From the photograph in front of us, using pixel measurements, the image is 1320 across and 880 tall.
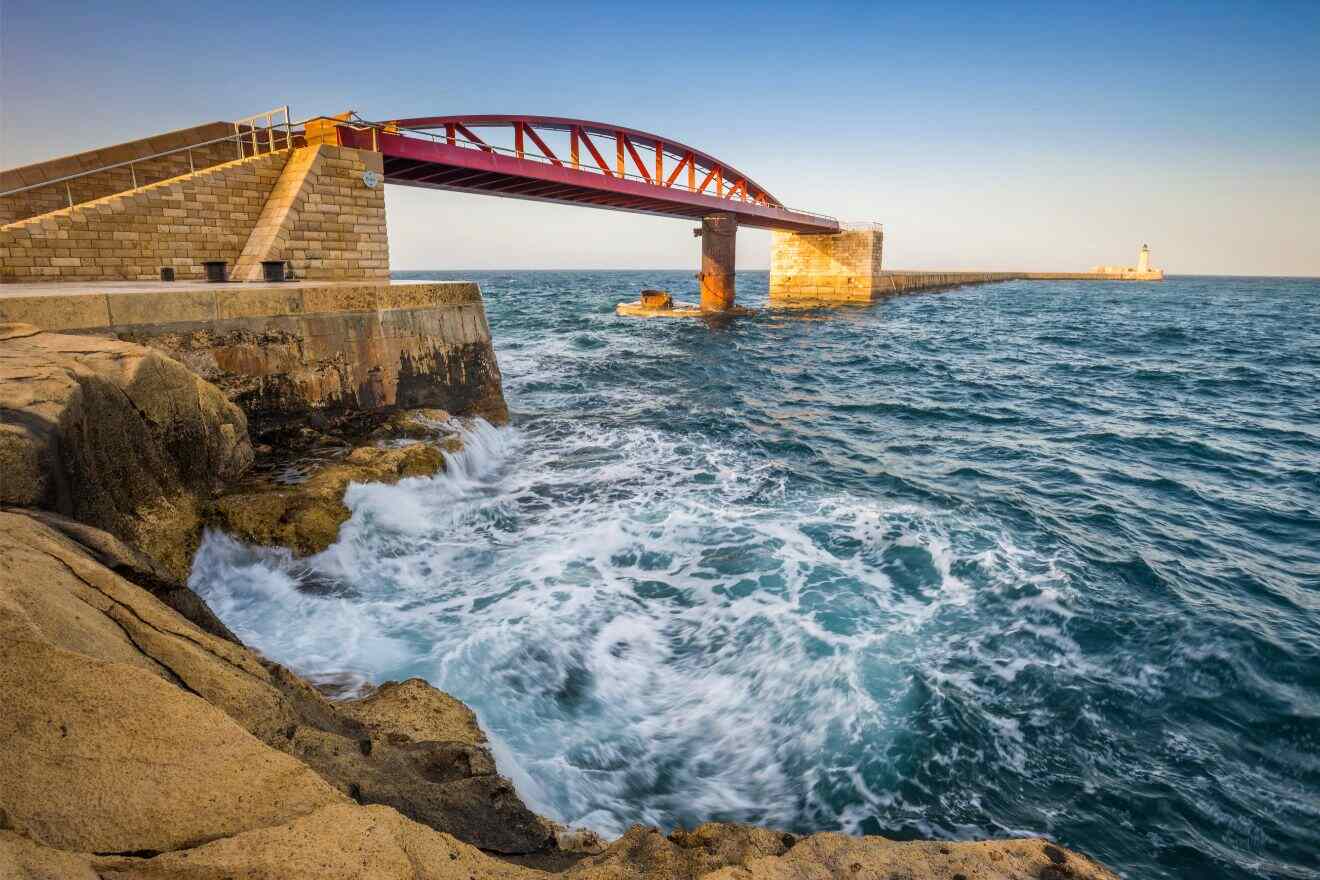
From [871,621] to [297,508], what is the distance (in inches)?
249

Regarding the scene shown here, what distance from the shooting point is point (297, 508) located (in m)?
7.05

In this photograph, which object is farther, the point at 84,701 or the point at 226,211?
the point at 226,211

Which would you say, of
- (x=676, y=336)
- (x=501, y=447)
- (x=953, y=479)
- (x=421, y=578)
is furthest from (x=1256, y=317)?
(x=421, y=578)

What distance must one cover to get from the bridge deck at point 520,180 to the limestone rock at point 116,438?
11256mm

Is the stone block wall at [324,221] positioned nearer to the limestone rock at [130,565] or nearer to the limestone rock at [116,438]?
the limestone rock at [116,438]

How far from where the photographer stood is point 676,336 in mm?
30984

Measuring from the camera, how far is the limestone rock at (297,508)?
21.8 ft

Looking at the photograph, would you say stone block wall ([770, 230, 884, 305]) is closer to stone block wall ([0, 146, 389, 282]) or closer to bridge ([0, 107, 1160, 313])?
bridge ([0, 107, 1160, 313])

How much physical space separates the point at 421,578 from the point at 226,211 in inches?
461

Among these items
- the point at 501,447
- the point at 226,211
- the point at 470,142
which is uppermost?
the point at 470,142

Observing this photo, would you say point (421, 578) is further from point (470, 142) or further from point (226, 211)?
point (470, 142)

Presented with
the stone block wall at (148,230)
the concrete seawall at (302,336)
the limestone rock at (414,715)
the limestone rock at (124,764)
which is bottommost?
the limestone rock at (414,715)

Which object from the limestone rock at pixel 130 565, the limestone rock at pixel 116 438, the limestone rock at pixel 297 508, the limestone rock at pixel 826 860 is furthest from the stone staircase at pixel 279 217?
the limestone rock at pixel 826 860

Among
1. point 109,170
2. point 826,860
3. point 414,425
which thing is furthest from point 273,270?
point 826,860
